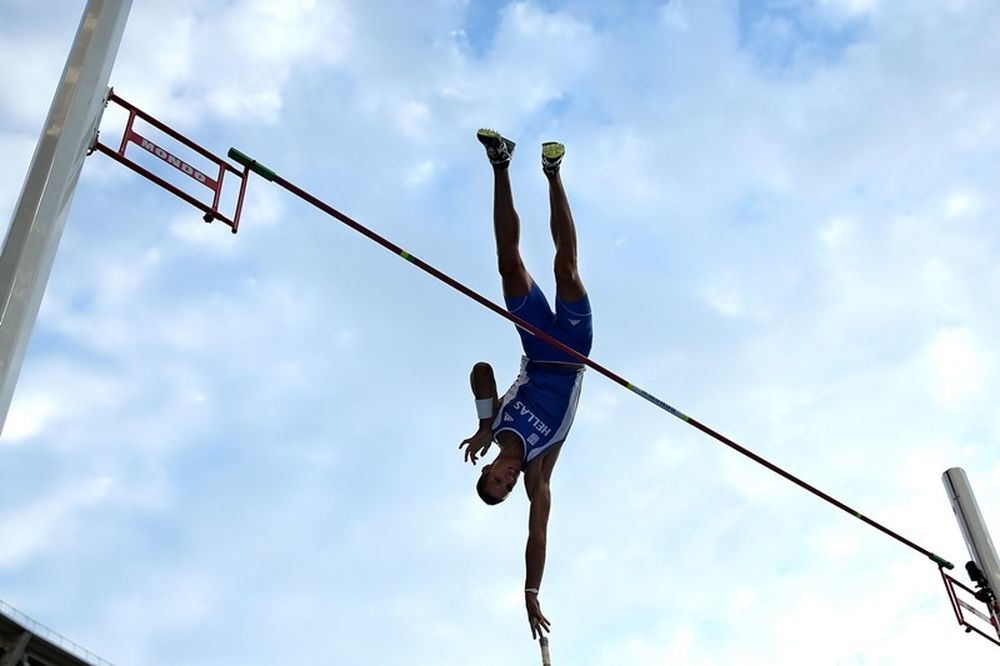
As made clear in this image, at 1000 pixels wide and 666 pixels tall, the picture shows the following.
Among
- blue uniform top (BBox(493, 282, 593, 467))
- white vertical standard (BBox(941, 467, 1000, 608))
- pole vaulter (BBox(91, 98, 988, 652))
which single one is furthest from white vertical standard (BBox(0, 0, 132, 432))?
white vertical standard (BBox(941, 467, 1000, 608))

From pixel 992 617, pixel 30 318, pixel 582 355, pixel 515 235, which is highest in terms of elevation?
pixel 515 235

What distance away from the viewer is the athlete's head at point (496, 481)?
577 cm

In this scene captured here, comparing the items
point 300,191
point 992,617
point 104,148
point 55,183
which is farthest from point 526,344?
point 992,617

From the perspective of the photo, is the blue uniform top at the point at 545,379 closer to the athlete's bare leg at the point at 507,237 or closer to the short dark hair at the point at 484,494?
the athlete's bare leg at the point at 507,237

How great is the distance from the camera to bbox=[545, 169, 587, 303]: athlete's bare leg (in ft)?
18.7

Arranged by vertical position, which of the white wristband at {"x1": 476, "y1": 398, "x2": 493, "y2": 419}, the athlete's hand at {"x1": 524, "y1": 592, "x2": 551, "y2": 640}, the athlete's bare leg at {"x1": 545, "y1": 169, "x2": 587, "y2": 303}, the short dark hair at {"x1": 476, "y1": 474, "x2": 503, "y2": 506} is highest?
the athlete's bare leg at {"x1": 545, "y1": 169, "x2": 587, "y2": 303}

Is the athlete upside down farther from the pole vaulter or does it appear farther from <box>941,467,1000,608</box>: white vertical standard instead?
<box>941,467,1000,608</box>: white vertical standard

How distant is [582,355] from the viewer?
584 centimetres

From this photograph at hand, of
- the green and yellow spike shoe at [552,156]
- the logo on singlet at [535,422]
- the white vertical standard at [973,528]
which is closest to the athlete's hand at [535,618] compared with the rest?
the logo on singlet at [535,422]

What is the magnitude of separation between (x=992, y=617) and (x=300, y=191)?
598 centimetres

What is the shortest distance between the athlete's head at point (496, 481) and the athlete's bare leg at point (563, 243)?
1016mm

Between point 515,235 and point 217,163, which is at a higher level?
point 515,235

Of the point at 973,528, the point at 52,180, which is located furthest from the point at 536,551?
the point at 973,528

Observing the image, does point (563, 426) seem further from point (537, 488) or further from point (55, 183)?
point (55, 183)
